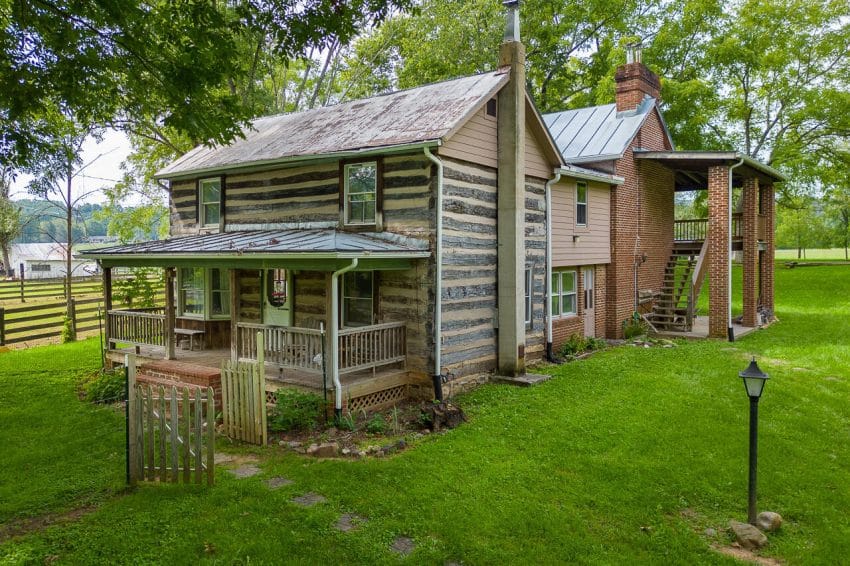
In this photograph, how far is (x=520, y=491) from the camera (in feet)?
23.5

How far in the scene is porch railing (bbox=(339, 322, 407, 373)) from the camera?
1081cm

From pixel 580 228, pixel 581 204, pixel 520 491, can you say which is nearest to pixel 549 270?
pixel 580 228

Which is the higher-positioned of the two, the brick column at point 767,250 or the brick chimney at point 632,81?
the brick chimney at point 632,81

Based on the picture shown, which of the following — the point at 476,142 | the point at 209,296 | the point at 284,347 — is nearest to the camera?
the point at 284,347

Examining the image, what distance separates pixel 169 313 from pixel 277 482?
6934 mm

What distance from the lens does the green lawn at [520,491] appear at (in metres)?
5.84

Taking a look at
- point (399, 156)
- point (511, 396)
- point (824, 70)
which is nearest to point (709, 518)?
point (511, 396)

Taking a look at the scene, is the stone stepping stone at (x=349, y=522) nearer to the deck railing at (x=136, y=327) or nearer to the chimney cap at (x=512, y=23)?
the deck railing at (x=136, y=327)

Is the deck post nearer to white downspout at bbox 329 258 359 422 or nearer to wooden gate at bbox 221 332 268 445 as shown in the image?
wooden gate at bbox 221 332 268 445

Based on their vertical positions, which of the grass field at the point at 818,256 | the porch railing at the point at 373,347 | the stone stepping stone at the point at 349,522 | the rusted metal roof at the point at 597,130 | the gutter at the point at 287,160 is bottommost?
the stone stepping stone at the point at 349,522

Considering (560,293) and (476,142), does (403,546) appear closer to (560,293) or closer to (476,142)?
(476,142)

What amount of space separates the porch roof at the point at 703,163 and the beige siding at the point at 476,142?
28.7ft

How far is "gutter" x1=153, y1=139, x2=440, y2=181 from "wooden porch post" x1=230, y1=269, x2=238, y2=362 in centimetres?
283

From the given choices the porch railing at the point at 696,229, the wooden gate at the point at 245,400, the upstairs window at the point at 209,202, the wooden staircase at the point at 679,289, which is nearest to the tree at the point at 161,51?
Result: the wooden gate at the point at 245,400
